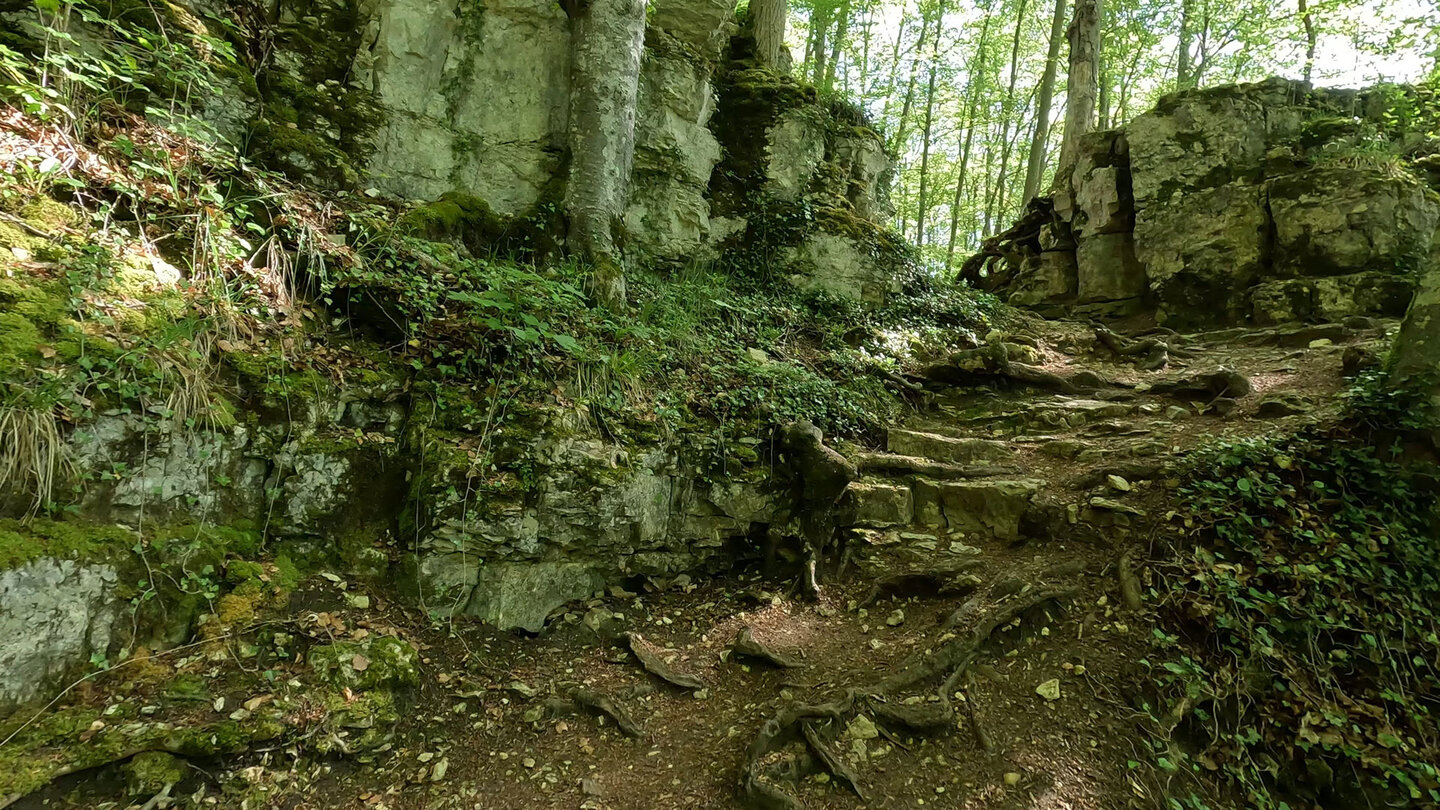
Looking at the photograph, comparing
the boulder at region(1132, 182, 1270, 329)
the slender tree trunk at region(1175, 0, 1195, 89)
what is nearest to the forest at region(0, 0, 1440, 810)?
the boulder at region(1132, 182, 1270, 329)

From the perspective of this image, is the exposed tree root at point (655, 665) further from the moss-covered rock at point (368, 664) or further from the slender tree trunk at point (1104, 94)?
the slender tree trunk at point (1104, 94)

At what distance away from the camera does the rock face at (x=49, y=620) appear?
2389 millimetres

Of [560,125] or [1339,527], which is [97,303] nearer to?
[560,125]

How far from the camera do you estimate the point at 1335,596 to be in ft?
10.6

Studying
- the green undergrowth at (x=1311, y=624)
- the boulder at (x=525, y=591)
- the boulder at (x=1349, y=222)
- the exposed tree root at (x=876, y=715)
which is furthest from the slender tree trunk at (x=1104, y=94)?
the boulder at (x=525, y=591)

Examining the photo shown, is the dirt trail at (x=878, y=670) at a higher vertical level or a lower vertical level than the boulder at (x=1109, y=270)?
lower

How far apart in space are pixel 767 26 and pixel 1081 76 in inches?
269

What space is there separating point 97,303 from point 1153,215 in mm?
13001

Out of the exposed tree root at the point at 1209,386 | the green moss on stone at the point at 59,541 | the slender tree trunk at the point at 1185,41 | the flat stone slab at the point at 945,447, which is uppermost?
the slender tree trunk at the point at 1185,41

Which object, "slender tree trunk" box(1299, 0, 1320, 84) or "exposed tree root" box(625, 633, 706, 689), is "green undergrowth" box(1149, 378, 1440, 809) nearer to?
"exposed tree root" box(625, 633, 706, 689)

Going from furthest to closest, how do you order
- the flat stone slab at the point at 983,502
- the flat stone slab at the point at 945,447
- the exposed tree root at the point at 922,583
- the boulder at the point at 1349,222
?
the boulder at the point at 1349,222
the flat stone slab at the point at 945,447
the flat stone slab at the point at 983,502
the exposed tree root at the point at 922,583

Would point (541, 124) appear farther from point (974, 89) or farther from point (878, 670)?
point (974, 89)

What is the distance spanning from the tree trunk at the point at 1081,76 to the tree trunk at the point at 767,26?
250 inches

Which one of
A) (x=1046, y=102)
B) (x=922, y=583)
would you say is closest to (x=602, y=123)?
(x=922, y=583)
